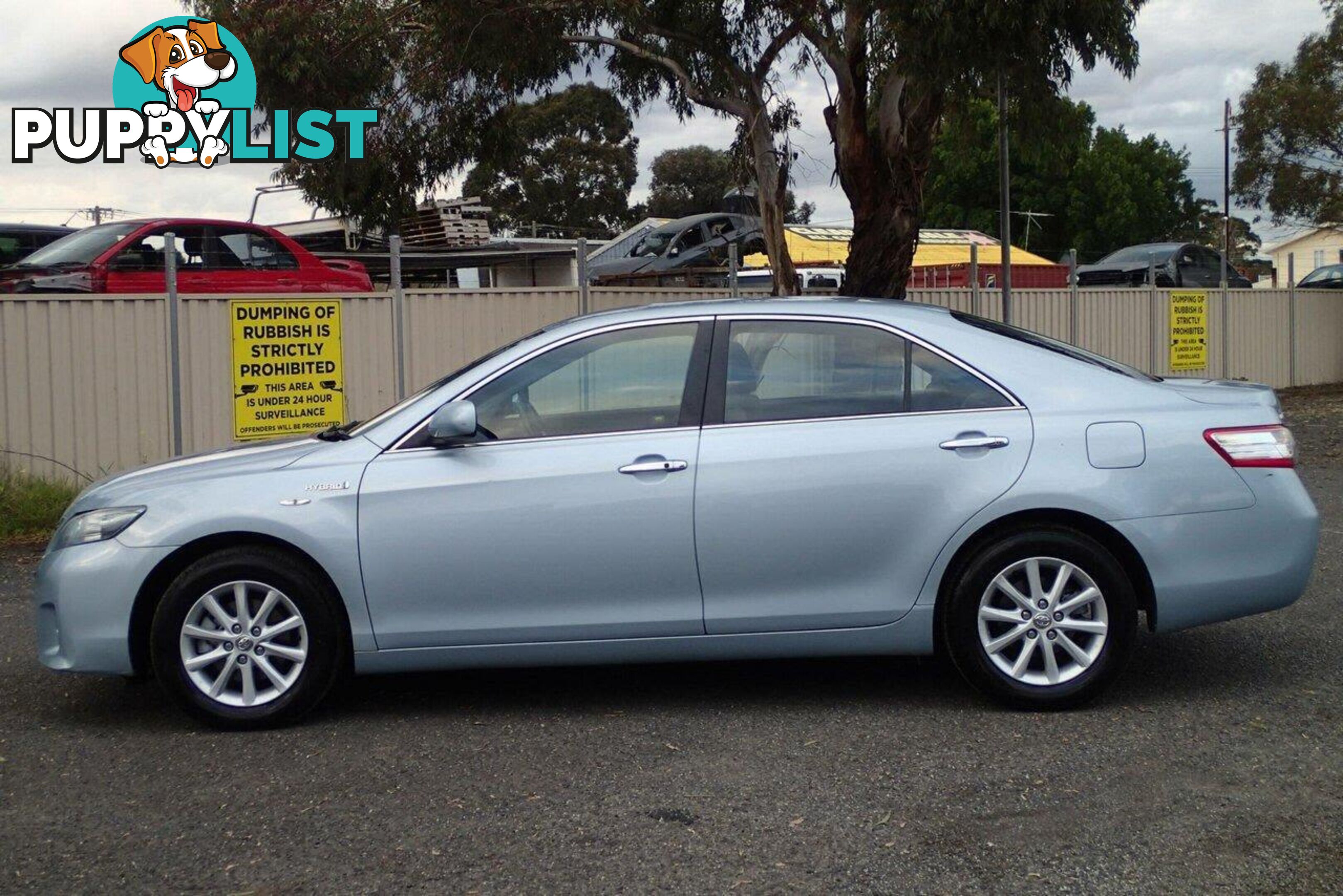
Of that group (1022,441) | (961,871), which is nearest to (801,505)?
(1022,441)

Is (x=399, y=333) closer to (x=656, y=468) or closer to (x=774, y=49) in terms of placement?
(x=774, y=49)

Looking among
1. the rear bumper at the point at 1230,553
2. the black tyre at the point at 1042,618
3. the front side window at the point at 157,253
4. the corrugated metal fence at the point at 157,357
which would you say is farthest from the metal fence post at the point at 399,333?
the rear bumper at the point at 1230,553

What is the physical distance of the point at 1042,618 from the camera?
17.9 ft

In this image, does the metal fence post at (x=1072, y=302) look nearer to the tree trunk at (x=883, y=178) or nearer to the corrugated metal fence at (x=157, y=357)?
the tree trunk at (x=883, y=178)

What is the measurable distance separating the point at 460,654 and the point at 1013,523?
2121 mm

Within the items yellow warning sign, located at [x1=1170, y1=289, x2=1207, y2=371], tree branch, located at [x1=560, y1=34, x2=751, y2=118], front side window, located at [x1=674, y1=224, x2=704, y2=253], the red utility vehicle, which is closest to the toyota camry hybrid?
the red utility vehicle

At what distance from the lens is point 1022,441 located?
217 inches

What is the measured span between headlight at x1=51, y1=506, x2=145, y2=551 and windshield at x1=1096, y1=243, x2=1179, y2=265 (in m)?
22.9

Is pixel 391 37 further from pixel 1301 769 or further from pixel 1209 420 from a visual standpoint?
pixel 1301 769

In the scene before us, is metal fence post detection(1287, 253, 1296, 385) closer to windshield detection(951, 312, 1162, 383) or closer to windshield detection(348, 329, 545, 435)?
windshield detection(951, 312, 1162, 383)

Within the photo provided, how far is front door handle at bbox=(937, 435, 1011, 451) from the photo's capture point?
18.0ft

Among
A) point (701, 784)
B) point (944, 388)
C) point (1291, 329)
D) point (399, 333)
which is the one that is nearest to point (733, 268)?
point (399, 333)

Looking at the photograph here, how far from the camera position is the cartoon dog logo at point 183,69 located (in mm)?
15555

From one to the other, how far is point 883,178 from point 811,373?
8.06 meters
